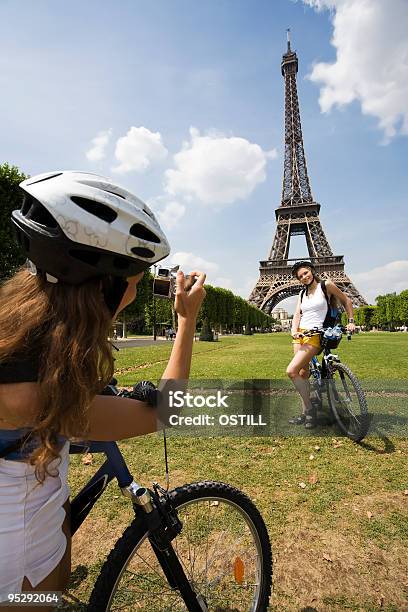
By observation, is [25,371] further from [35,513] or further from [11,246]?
[11,246]

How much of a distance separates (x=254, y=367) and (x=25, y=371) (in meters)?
11.3

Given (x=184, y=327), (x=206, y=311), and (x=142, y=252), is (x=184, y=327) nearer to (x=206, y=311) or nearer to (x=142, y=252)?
(x=142, y=252)

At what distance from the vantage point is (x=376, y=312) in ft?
305

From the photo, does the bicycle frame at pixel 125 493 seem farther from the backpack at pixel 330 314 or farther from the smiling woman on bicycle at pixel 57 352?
the backpack at pixel 330 314

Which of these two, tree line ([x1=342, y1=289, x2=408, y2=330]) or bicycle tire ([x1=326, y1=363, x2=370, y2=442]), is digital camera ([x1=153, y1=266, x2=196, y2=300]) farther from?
tree line ([x1=342, y1=289, x2=408, y2=330])

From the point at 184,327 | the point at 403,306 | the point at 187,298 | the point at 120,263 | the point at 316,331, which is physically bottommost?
the point at 316,331

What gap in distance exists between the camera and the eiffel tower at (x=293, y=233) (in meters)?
65.8

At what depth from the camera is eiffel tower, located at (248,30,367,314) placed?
65.8 m

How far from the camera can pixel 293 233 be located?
244 feet

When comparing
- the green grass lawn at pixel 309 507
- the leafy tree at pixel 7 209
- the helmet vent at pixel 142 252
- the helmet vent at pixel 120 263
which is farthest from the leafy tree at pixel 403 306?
the helmet vent at pixel 120 263

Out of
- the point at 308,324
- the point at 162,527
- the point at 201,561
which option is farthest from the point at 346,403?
the point at 162,527

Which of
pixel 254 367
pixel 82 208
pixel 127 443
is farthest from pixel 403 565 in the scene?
pixel 254 367

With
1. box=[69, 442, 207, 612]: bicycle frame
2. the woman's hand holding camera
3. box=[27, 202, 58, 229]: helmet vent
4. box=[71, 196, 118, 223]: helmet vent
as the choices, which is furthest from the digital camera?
box=[69, 442, 207, 612]: bicycle frame

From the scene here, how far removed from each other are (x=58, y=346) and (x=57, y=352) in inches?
0.7
